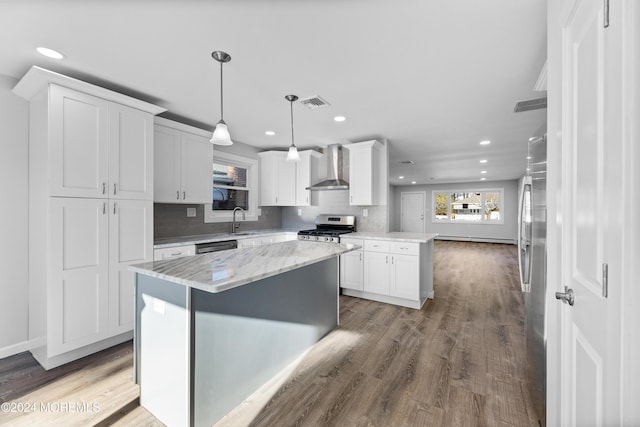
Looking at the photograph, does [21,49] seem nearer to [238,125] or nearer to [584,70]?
Answer: [238,125]

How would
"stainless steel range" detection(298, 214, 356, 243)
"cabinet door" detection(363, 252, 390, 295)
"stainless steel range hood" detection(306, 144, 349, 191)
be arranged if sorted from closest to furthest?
1. "cabinet door" detection(363, 252, 390, 295)
2. "stainless steel range" detection(298, 214, 356, 243)
3. "stainless steel range hood" detection(306, 144, 349, 191)

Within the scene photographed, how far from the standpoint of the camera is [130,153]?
2537mm

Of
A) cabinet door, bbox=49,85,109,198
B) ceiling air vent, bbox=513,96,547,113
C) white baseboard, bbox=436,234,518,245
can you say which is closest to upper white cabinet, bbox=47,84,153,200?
cabinet door, bbox=49,85,109,198

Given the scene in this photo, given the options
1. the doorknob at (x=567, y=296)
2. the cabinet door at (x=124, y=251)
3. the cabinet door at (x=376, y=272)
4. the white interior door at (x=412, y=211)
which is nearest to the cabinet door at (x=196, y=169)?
the cabinet door at (x=124, y=251)

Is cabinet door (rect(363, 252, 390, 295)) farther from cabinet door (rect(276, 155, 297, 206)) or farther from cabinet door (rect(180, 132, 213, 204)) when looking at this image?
cabinet door (rect(180, 132, 213, 204))

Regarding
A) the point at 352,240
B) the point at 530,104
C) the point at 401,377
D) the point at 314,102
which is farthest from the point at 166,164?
the point at 530,104

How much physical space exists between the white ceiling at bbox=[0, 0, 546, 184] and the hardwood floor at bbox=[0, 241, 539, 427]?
1808 mm

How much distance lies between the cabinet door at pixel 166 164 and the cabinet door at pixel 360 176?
2437mm

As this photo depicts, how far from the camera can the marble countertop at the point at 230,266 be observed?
1.37 meters

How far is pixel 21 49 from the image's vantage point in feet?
6.26

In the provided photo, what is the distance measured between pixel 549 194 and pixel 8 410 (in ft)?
11.2

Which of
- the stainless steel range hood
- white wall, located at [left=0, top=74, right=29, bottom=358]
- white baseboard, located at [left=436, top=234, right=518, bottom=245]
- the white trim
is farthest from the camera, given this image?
white baseboard, located at [left=436, top=234, right=518, bottom=245]

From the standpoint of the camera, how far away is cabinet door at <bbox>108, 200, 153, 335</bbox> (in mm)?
2399

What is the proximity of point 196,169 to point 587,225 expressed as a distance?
3.63 metres
